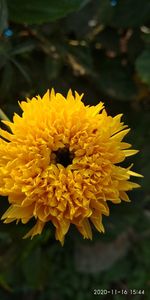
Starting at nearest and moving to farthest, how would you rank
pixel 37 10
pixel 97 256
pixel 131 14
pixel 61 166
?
pixel 61 166
pixel 37 10
pixel 131 14
pixel 97 256

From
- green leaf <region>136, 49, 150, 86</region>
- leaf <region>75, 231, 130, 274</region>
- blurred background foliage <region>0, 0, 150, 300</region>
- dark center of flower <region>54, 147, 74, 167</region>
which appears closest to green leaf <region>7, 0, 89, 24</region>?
blurred background foliage <region>0, 0, 150, 300</region>

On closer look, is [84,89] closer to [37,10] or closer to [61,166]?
Answer: [37,10]

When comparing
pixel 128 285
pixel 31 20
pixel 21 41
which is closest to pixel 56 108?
pixel 31 20

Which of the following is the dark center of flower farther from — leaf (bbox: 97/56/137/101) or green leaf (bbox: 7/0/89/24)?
leaf (bbox: 97/56/137/101)

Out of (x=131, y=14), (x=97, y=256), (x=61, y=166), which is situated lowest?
(x=97, y=256)

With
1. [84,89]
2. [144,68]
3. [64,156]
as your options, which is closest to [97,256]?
[84,89]

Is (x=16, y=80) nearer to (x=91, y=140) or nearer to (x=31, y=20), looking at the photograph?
(x=31, y=20)

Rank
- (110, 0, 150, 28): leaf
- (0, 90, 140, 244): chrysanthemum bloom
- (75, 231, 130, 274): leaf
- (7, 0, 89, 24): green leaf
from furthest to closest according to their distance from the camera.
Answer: (75, 231, 130, 274): leaf < (110, 0, 150, 28): leaf < (7, 0, 89, 24): green leaf < (0, 90, 140, 244): chrysanthemum bloom
